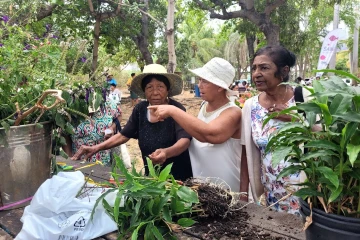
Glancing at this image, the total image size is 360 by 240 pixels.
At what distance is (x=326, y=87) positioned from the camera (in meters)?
0.98

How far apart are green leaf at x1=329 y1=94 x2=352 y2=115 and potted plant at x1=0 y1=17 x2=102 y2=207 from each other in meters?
0.99

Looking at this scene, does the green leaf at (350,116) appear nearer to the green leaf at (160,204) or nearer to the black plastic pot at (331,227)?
the black plastic pot at (331,227)

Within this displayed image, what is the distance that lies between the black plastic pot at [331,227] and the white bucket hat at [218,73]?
130cm

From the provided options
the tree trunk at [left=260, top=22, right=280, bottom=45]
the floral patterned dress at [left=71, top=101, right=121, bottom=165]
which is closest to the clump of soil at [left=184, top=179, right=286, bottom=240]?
the floral patterned dress at [left=71, top=101, right=121, bottom=165]

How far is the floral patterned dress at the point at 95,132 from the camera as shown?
11.0 ft

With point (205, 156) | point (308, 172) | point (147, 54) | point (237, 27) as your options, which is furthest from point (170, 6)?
point (237, 27)

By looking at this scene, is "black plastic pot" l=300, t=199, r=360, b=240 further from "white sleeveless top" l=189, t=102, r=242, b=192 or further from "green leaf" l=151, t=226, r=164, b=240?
"white sleeveless top" l=189, t=102, r=242, b=192

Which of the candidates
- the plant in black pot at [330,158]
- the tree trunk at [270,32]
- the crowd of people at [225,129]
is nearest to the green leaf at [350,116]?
the plant in black pot at [330,158]

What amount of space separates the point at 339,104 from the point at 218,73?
1.35 metres

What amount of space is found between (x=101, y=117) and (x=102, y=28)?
492 cm

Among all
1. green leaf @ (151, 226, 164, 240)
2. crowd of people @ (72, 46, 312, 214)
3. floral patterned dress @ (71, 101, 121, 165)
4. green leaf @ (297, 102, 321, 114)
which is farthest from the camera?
floral patterned dress @ (71, 101, 121, 165)

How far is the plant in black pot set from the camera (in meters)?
0.87

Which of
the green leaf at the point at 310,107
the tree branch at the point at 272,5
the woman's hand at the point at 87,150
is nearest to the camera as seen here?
the green leaf at the point at 310,107

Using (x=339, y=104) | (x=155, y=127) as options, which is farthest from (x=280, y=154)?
(x=155, y=127)
